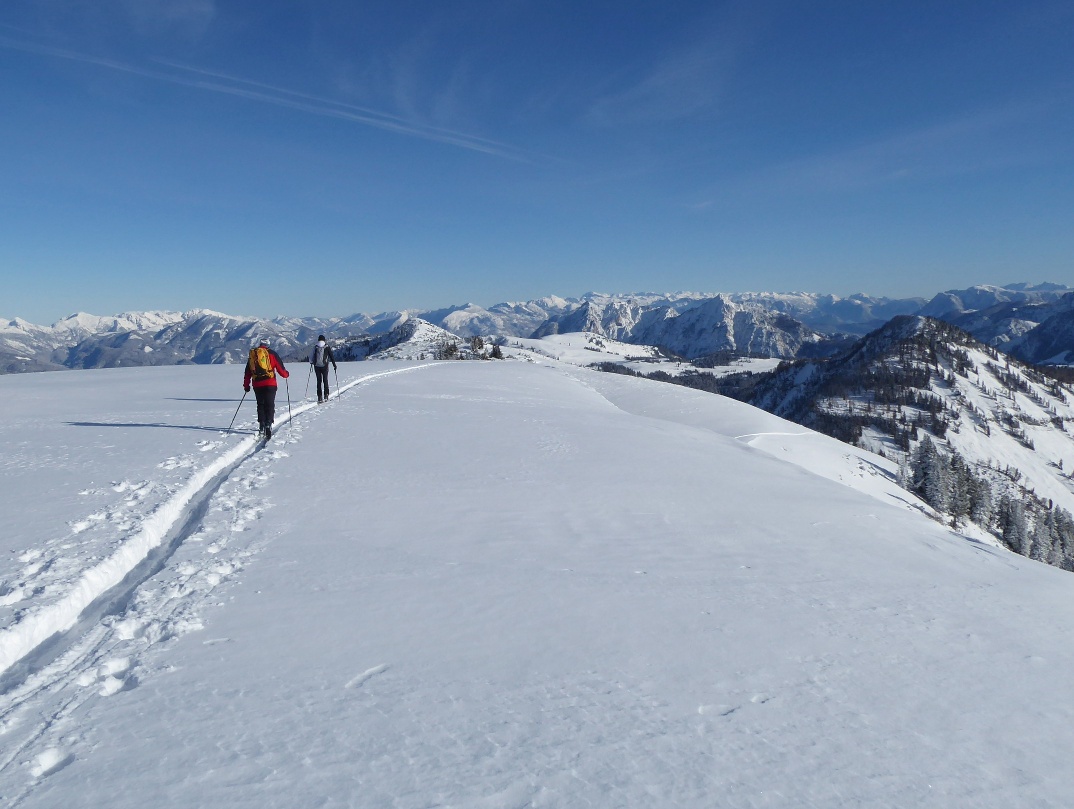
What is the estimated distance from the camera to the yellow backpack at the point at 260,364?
50.6ft

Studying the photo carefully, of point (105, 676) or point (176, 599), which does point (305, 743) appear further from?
point (176, 599)

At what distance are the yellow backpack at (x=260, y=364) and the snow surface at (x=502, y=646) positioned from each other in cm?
372

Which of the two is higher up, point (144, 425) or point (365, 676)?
point (144, 425)

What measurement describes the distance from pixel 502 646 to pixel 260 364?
13.0 meters

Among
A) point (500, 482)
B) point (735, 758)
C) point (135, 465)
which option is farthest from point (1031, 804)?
point (135, 465)

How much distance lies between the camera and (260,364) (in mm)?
15469

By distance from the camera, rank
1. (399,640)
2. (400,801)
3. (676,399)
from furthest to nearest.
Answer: (676,399), (399,640), (400,801)

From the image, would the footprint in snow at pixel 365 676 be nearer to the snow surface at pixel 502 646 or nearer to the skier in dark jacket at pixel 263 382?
the snow surface at pixel 502 646

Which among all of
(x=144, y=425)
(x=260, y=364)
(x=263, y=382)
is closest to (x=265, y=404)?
(x=263, y=382)

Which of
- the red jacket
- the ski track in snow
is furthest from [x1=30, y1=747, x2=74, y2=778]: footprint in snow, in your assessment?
the red jacket

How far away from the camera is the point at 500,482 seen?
38.8 ft

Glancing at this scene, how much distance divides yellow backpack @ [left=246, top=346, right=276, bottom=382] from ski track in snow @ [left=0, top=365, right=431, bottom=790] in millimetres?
5456

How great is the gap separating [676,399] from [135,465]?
42.2m

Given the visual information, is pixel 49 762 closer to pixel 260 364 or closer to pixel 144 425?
pixel 260 364
